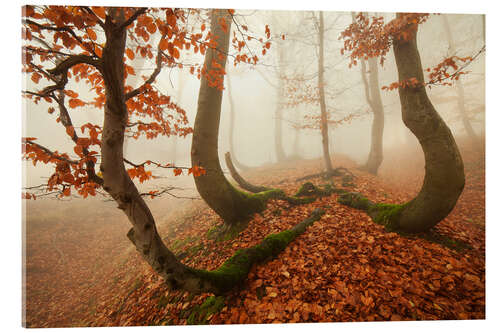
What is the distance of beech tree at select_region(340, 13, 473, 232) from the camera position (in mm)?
2264

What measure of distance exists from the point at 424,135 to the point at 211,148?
3159 mm

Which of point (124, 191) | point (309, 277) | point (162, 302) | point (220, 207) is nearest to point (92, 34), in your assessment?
point (124, 191)

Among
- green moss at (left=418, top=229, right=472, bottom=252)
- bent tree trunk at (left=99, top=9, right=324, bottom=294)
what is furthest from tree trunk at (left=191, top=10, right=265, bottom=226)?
green moss at (left=418, top=229, right=472, bottom=252)

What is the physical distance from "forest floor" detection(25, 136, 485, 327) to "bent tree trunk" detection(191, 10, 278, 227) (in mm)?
545

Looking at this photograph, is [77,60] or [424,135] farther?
[424,135]

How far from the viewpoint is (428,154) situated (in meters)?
2.36

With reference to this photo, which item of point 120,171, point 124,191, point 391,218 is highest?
point 120,171

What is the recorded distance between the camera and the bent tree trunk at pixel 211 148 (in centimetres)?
315

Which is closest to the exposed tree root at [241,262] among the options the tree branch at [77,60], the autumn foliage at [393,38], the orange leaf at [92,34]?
the tree branch at [77,60]

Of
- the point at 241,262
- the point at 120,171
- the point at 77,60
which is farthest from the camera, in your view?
the point at 241,262

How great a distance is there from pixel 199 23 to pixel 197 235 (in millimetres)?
4085

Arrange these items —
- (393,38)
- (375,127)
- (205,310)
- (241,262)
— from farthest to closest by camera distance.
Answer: (375,127)
(393,38)
(241,262)
(205,310)

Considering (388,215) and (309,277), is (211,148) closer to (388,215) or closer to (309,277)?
(309,277)
